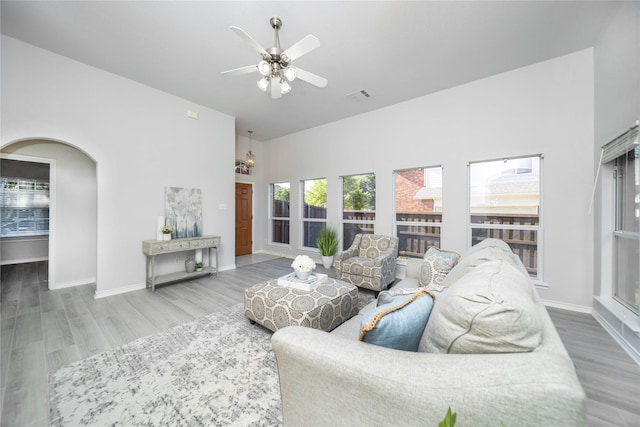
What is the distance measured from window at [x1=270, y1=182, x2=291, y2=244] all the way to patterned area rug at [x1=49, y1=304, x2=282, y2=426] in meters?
4.21

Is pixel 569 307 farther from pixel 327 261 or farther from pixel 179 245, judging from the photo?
pixel 179 245

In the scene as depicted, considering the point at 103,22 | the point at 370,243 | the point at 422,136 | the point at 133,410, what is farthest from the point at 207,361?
the point at 422,136

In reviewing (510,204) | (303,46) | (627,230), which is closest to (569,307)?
(627,230)

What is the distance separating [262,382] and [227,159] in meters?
4.25

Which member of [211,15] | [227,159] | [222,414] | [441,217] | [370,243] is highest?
[211,15]

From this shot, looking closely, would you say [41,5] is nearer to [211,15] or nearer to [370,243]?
[211,15]

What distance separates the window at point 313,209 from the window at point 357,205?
581mm

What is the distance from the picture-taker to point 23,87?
9.47ft

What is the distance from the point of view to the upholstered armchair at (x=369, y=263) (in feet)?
11.4

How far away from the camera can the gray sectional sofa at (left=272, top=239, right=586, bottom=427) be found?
2.09 ft

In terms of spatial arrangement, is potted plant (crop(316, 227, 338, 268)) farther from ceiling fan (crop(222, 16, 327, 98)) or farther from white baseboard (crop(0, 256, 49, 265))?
white baseboard (crop(0, 256, 49, 265))

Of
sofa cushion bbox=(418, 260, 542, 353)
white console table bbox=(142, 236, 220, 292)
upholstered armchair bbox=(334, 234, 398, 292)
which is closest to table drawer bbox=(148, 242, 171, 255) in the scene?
white console table bbox=(142, 236, 220, 292)

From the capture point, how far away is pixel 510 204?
3.39 metres

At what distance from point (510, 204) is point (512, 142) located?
87 centimetres
